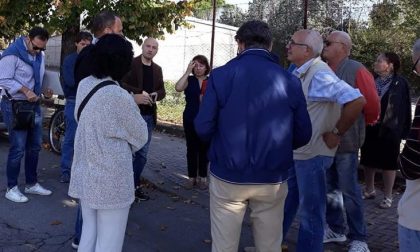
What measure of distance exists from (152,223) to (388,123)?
290cm

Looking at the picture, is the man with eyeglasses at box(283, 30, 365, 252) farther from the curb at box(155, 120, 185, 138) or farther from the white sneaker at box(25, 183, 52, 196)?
the curb at box(155, 120, 185, 138)

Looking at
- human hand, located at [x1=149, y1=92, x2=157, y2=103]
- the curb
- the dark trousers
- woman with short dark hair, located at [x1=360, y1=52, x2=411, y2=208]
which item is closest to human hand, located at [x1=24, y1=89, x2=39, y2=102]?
human hand, located at [x1=149, y1=92, x2=157, y2=103]

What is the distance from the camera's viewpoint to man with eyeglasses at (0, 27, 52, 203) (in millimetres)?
5703

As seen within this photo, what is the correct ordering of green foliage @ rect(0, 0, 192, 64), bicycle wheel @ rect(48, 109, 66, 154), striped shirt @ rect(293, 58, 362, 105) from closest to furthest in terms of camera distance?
striped shirt @ rect(293, 58, 362, 105) → bicycle wheel @ rect(48, 109, 66, 154) → green foliage @ rect(0, 0, 192, 64)

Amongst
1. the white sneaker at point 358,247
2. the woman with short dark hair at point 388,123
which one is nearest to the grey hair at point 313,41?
the white sneaker at point 358,247

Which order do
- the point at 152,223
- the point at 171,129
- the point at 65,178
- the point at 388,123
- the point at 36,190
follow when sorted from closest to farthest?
the point at 152,223
the point at 388,123
the point at 36,190
the point at 65,178
the point at 171,129

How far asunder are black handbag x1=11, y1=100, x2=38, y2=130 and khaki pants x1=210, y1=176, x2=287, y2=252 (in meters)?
3.23

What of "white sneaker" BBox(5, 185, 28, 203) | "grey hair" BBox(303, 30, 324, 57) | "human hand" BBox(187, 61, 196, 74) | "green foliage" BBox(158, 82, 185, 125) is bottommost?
"green foliage" BBox(158, 82, 185, 125)

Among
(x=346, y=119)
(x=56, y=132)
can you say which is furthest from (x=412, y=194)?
(x=56, y=132)

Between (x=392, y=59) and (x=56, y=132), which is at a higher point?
(x=392, y=59)

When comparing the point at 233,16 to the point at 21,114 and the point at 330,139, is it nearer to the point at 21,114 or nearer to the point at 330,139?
the point at 21,114

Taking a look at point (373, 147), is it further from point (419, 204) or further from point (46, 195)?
point (46, 195)

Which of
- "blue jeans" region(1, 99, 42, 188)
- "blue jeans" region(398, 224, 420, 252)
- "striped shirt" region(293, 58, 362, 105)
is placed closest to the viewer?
"blue jeans" region(398, 224, 420, 252)

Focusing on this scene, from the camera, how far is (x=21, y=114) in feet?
18.7
